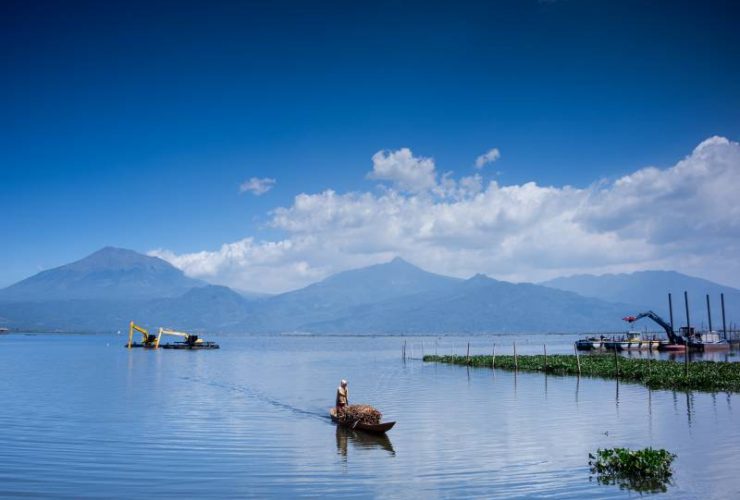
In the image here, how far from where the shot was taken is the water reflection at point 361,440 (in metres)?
26.5

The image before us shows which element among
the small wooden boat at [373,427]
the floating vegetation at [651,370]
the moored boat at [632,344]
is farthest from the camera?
the moored boat at [632,344]

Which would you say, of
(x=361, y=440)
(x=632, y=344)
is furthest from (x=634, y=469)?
(x=632, y=344)

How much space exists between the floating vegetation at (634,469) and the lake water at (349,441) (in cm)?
49

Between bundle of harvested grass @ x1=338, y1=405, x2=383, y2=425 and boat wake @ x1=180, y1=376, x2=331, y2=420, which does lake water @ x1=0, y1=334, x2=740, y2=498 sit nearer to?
boat wake @ x1=180, y1=376, x2=331, y2=420

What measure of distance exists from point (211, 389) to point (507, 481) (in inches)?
1505

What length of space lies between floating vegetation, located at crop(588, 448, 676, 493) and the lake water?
49 cm

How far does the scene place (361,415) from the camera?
99.0ft

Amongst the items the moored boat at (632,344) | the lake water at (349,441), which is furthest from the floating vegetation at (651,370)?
the moored boat at (632,344)

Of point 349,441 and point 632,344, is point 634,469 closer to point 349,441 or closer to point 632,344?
point 349,441

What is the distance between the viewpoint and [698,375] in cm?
4978

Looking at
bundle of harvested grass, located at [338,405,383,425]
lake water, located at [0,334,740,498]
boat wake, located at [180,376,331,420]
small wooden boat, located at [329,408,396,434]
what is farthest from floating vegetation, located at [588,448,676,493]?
boat wake, located at [180,376,331,420]

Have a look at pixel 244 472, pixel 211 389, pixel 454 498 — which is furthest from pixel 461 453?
pixel 211 389

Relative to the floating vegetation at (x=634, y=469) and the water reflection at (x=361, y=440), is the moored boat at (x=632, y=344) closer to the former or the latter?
the water reflection at (x=361, y=440)

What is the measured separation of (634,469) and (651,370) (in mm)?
38400
